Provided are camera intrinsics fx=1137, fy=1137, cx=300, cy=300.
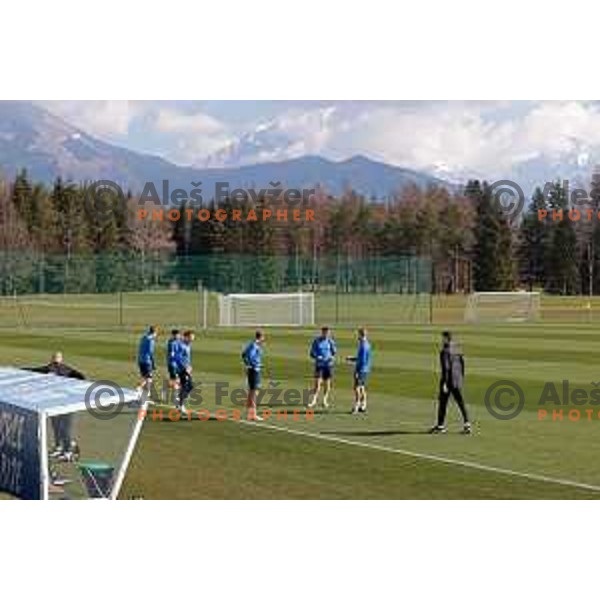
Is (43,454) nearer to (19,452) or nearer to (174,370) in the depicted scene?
(19,452)

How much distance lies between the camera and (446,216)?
91.0 meters

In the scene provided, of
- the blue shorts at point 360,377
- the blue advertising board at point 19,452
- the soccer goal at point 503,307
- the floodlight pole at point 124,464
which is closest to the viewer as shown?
the blue advertising board at point 19,452

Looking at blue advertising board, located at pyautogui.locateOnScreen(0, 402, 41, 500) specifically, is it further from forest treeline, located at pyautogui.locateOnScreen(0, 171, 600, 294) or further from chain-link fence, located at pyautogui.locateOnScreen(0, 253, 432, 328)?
forest treeline, located at pyautogui.locateOnScreen(0, 171, 600, 294)

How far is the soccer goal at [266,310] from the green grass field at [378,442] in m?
18.6

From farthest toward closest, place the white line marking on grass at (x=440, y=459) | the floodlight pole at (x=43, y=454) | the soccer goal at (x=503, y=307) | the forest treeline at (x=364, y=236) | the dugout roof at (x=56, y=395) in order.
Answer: the forest treeline at (x=364, y=236), the soccer goal at (x=503, y=307), the white line marking on grass at (x=440, y=459), the dugout roof at (x=56, y=395), the floodlight pole at (x=43, y=454)

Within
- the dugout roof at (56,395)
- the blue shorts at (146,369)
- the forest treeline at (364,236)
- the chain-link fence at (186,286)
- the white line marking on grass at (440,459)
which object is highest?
the forest treeline at (364,236)

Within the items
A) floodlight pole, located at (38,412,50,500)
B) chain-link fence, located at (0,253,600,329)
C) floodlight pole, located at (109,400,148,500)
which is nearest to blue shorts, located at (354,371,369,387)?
floodlight pole, located at (109,400,148,500)

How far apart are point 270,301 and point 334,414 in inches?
1520

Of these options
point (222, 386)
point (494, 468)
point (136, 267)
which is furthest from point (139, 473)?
point (136, 267)

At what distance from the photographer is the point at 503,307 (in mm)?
68562

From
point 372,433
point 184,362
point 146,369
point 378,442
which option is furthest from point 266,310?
point 378,442

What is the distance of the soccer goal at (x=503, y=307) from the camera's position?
65.1m

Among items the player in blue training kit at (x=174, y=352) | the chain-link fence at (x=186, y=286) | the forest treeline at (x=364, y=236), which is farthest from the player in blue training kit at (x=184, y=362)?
the forest treeline at (x=364, y=236)

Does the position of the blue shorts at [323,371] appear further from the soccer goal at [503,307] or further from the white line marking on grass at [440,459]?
the soccer goal at [503,307]
